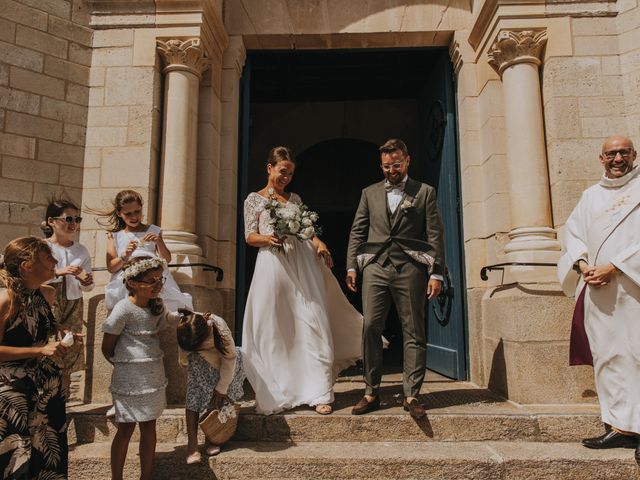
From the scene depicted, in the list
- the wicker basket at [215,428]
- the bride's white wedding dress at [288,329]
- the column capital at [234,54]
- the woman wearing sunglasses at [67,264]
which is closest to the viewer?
the wicker basket at [215,428]

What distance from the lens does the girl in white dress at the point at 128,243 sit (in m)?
3.64

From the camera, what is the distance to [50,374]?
8.80 feet

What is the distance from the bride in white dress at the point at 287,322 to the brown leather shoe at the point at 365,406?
18 centimetres

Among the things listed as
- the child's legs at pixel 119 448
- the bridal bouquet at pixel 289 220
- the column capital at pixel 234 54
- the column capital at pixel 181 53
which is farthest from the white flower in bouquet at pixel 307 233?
the column capital at pixel 234 54

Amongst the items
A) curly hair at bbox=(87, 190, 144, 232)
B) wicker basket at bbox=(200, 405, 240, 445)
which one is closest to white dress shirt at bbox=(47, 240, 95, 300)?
curly hair at bbox=(87, 190, 144, 232)

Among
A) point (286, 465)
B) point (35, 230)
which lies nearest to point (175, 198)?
point (35, 230)

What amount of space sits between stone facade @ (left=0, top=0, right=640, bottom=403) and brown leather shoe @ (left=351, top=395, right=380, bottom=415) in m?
1.20

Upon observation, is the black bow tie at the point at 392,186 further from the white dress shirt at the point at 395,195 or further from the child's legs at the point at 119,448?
the child's legs at the point at 119,448

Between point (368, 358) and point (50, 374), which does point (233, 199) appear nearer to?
point (368, 358)

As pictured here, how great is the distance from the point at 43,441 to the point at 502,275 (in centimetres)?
362

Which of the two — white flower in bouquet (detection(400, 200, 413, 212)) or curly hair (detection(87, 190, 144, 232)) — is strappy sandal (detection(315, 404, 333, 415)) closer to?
white flower in bouquet (detection(400, 200, 413, 212))

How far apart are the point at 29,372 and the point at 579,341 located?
10.9 feet

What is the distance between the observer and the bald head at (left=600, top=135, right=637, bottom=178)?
11.0 feet

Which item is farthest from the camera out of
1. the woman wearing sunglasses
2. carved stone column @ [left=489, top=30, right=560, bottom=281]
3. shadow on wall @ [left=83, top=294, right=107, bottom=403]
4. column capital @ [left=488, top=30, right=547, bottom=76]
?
column capital @ [left=488, top=30, right=547, bottom=76]
